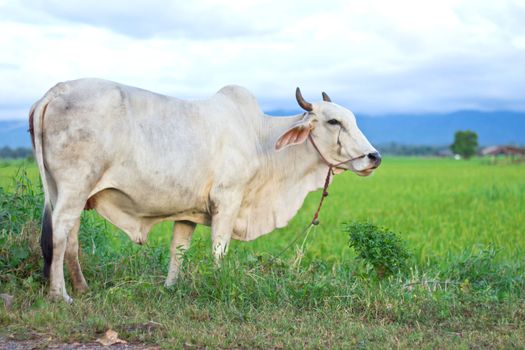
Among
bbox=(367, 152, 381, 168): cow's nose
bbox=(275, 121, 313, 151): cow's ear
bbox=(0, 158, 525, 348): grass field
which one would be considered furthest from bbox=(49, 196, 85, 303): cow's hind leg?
bbox=(367, 152, 381, 168): cow's nose

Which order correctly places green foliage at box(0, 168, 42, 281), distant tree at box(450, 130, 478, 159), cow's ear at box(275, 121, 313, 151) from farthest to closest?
distant tree at box(450, 130, 478, 159), green foliage at box(0, 168, 42, 281), cow's ear at box(275, 121, 313, 151)

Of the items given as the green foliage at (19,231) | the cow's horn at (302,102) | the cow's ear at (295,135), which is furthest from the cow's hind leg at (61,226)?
the cow's horn at (302,102)

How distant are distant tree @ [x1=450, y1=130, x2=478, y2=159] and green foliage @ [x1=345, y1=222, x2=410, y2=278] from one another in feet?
261

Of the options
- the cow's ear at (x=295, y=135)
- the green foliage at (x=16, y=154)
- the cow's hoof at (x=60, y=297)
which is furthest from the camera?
the green foliage at (x=16, y=154)

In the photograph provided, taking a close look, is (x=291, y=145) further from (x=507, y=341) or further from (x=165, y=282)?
(x=507, y=341)

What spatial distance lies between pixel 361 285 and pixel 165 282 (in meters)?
1.56

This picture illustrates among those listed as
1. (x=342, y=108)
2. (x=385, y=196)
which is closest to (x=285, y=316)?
(x=342, y=108)

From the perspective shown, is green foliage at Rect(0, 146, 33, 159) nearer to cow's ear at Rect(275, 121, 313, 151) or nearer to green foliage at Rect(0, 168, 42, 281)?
green foliage at Rect(0, 168, 42, 281)

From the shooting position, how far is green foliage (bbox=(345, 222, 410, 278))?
622 centimetres

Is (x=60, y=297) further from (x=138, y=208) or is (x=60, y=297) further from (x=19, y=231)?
(x=19, y=231)

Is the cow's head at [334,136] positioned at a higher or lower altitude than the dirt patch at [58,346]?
higher

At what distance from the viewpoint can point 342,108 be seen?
5980mm

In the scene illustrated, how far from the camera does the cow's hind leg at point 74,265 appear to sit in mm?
5438

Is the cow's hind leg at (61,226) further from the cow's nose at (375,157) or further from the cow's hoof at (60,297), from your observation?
the cow's nose at (375,157)
